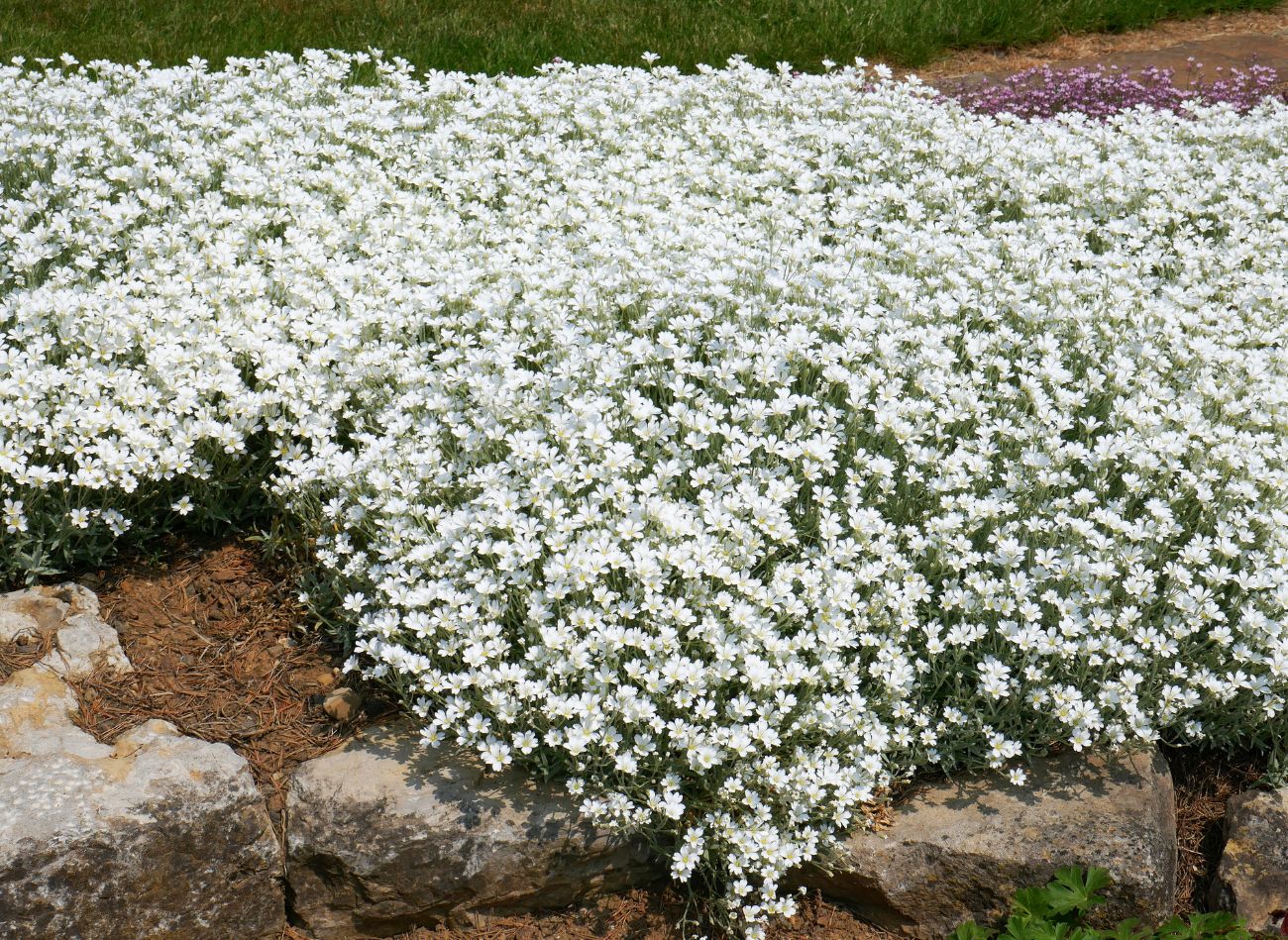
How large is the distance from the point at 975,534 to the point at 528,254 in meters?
2.15

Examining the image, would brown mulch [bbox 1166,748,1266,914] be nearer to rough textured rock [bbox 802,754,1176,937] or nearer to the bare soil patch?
rough textured rock [bbox 802,754,1176,937]

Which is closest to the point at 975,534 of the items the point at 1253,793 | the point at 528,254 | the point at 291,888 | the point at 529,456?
the point at 1253,793

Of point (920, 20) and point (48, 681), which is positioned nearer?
point (48, 681)

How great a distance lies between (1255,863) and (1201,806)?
11.3 inches

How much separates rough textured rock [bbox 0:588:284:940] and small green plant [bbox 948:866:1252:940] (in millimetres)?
2041

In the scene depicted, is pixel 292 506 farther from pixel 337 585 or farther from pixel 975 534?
pixel 975 534

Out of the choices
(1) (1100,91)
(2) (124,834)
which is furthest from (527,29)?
(2) (124,834)

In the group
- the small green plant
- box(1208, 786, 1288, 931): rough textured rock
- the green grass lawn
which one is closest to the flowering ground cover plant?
box(1208, 786, 1288, 931): rough textured rock

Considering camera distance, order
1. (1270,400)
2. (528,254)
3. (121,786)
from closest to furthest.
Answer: (121,786) < (1270,400) < (528,254)

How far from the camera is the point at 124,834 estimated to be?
3.28 m

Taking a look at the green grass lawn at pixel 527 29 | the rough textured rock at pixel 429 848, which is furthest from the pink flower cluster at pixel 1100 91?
the rough textured rock at pixel 429 848

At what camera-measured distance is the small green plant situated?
3359 mm

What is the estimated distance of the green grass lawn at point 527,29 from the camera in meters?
8.50

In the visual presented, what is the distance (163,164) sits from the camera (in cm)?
567
